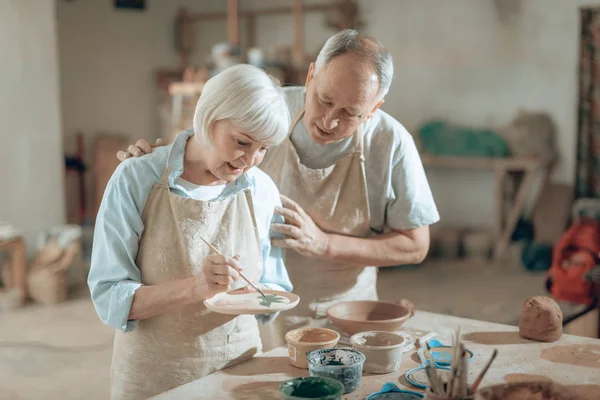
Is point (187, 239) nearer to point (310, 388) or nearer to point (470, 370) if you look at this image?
point (310, 388)

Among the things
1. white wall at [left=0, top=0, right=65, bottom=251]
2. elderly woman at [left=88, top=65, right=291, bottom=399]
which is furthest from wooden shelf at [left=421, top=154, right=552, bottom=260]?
elderly woman at [left=88, top=65, right=291, bottom=399]

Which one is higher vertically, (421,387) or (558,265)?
(421,387)

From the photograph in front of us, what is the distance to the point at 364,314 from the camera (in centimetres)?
241

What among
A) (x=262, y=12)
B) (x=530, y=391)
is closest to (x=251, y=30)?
(x=262, y=12)

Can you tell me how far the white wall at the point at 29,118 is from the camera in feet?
20.7

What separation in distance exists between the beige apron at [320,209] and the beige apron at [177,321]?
1.62ft

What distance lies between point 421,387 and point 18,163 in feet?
18.2

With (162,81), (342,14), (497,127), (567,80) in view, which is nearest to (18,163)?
(162,81)

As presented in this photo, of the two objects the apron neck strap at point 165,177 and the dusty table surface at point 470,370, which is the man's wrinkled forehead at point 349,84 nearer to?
the apron neck strap at point 165,177

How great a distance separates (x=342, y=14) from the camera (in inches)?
350

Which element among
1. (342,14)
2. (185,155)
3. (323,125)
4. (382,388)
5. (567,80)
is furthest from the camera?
(342,14)

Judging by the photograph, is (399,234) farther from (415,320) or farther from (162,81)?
(162,81)

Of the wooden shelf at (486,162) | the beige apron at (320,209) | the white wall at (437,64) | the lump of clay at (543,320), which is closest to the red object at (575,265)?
the wooden shelf at (486,162)

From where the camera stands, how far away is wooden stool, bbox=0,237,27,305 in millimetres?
6242
